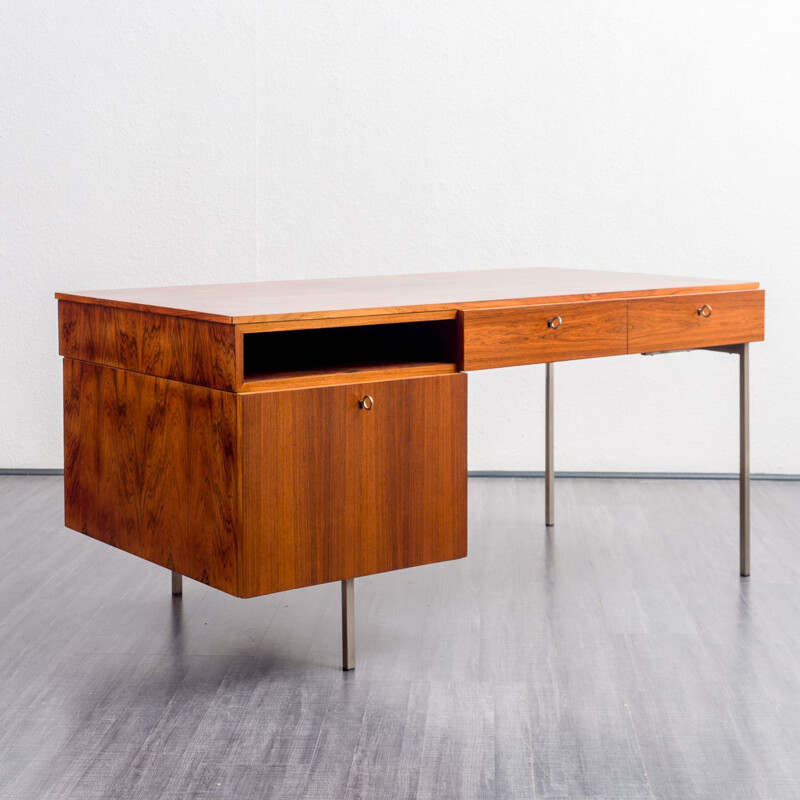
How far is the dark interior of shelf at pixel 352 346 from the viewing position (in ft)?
7.83

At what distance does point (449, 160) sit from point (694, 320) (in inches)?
62.3

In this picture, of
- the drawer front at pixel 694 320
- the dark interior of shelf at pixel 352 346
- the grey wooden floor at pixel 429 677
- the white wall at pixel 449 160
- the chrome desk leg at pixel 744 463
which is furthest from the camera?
the white wall at pixel 449 160

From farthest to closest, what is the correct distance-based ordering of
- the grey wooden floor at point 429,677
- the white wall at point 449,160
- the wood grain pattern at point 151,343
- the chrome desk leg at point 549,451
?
the white wall at point 449,160 → the chrome desk leg at point 549,451 → the wood grain pattern at point 151,343 → the grey wooden floor at point 429,677

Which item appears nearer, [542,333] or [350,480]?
[350,480]

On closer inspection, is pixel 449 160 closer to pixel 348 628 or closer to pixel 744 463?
pixel 744 463

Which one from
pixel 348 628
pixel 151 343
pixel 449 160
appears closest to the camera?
pixel 151 343

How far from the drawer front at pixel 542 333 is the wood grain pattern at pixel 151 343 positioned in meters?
0.51

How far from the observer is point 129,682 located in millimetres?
2258

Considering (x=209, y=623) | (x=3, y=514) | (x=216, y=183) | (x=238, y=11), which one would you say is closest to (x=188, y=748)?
(x=209, y=623)

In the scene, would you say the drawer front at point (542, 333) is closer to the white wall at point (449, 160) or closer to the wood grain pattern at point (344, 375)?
the wood grain pattern at point (344, 375)

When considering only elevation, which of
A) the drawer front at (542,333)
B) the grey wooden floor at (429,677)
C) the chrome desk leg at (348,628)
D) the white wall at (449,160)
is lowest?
the grey wooden floor at (429,677)

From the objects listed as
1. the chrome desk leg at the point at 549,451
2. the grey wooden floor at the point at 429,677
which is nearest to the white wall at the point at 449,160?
the chrome desk leg at the point at 549,451

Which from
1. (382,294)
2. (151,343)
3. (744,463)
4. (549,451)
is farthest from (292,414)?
(549,451)

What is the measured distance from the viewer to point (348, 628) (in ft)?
7.54
